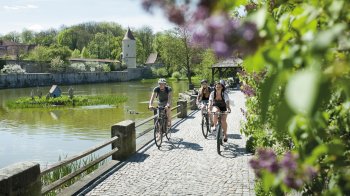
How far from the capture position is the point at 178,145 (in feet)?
41.2

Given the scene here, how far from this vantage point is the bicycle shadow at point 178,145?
11984 mm

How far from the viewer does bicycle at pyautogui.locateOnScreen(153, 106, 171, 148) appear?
12203 mm

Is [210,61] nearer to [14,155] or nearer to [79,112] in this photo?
[79,112]

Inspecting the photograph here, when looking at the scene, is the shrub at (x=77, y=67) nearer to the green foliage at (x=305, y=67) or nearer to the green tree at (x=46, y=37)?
the green tree at (x=46, y=37)

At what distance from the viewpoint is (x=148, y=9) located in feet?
4.66

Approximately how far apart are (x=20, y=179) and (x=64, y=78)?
284ft

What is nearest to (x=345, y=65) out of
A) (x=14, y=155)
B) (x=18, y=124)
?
(x=14, y=155)

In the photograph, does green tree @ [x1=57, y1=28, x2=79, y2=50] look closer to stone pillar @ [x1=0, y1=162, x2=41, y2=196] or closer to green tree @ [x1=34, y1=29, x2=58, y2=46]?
green tree @ [x1=34, y1=29, x2=58, y2=46]

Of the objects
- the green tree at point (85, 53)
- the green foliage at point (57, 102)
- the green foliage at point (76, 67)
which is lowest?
the green foliage at point (57, 102)

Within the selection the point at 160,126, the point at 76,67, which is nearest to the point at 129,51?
the point at 76,67

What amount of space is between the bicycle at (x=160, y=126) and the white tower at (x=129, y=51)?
344 ft

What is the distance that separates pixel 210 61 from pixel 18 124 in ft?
93.7

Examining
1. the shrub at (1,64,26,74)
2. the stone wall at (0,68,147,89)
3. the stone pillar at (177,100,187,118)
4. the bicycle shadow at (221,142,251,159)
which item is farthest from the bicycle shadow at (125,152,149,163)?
the shrub at (1,64,26,74)

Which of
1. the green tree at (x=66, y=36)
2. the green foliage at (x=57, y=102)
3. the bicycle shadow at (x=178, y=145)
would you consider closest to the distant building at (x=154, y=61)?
the green tree at (x=66, y=36)
